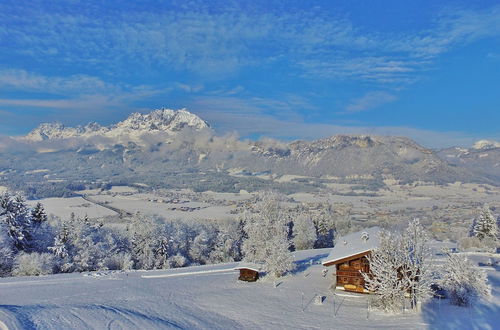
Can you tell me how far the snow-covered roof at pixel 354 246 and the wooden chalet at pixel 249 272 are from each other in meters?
6.80

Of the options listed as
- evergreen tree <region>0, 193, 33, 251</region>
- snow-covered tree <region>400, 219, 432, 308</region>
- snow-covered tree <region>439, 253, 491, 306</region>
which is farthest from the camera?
evergreen tree <region>0, 193, 33, 251</region>

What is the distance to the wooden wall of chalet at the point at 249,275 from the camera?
35.6 m

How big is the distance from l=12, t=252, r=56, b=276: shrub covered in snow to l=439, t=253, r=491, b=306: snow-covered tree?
37.5m

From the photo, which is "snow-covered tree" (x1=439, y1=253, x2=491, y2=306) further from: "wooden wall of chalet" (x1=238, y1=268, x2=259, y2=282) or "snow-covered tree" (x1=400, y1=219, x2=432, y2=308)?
"wooden wall of chalet" (x1=238, y1=268, x2=259, y2=282)

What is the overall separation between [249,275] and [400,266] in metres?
14.3

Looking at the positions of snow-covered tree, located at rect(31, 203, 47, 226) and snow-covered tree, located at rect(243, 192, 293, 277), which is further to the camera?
snow-covered tree, located at rect(31, 203, 47, 226)

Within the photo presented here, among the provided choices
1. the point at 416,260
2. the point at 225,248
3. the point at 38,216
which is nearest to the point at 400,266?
the point at 416,260

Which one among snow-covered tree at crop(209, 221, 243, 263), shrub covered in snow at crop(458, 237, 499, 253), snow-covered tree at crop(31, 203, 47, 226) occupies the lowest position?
snow-covered tree at crop(209, 221, 243, 263)

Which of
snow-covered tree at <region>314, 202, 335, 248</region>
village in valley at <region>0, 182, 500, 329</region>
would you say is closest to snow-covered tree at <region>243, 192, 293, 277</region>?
village in valley at <region>0, 182, 500, 329</region>

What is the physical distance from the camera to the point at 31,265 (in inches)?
1534

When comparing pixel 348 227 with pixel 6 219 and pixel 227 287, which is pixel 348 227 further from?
pixel 6 219

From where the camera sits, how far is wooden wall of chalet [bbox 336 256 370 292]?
31.7m

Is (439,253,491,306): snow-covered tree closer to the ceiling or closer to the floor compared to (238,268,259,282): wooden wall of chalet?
closer to the ceiling

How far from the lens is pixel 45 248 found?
153 ft
